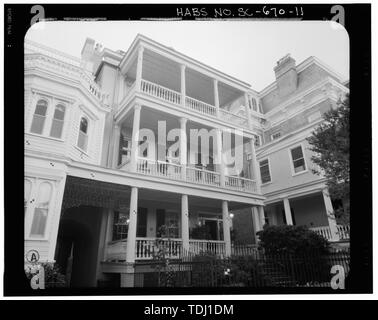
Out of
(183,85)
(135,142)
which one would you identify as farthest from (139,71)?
(135,142)

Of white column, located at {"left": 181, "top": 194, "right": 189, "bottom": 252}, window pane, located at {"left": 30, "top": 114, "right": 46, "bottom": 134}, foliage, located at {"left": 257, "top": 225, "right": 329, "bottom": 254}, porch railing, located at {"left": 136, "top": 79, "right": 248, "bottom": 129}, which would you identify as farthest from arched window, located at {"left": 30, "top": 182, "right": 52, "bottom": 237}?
→ foliage, located at {"left": 257, "top": 225, "right": 329, "bottom": 254}

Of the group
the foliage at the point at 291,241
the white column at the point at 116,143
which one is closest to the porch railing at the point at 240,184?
the foliage at the point at 291,241

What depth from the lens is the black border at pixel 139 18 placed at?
4043 millimetres

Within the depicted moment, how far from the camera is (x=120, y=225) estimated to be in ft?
31.5

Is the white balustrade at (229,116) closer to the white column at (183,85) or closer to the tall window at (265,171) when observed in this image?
the white column at (183,85)

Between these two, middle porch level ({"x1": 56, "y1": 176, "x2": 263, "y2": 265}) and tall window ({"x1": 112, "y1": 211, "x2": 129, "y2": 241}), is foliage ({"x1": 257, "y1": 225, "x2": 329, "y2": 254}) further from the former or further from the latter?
tall window ({"x1": 112, "y1": 211, "x2": 129, "y2": 241})

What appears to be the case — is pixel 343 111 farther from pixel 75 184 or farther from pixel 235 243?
pixel 75 184

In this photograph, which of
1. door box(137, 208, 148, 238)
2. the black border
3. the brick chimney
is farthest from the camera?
the brick chimney

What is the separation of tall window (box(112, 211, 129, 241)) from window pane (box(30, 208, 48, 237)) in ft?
11.4

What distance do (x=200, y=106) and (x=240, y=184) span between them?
3.90 meters

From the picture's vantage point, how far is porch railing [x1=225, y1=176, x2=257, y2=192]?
1130 centimetres

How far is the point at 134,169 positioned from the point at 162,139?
2779mm

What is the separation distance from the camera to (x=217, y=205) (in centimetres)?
1247
